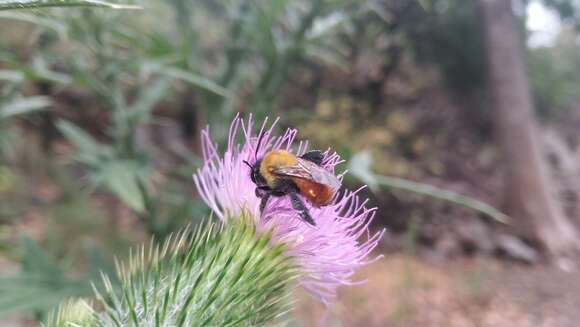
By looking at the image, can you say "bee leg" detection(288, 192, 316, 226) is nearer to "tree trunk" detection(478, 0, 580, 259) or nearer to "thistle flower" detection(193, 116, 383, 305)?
"thistle flower" detection(193, 116, 383, 305)

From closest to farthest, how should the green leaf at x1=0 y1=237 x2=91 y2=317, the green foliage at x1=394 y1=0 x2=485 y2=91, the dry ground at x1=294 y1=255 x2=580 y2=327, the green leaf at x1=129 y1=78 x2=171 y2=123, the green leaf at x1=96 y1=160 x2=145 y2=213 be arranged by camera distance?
1. the green leaf at x1=96 y1=160 x2=145 y2=213
2. the green leaf at x1=0 y1=237 x2=91 y2=317
3. the green leaf at x1=129 y1=78 x2=171 y2=123
4. the dry ground at x1=294 y1=255 x2=580 y2=327
5. the green foliage at x1=394 y1=0 x2=485 y2=91

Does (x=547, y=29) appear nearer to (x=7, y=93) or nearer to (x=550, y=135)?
(x=550, y=135)

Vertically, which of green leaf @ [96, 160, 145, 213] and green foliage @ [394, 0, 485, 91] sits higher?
green foliage @ [394, 0, 485, 91]

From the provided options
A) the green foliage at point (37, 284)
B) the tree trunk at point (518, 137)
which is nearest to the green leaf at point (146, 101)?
the green foliage at point (37, 284)

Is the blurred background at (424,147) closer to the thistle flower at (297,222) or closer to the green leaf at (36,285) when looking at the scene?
the green leaf at (36,285)

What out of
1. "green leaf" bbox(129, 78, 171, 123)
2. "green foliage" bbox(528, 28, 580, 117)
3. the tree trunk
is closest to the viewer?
"green leaf" bbox(129, 78, 171, 123)

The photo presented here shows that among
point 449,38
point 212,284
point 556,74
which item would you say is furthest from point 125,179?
point 556,74

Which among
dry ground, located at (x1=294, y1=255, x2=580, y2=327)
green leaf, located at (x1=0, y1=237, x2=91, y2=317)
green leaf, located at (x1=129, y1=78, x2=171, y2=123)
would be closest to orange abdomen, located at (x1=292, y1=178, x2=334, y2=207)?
green leaf, located at (x1=129, y1=78, x2=171, y2=123)

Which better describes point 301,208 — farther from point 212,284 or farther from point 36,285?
point 36,285
